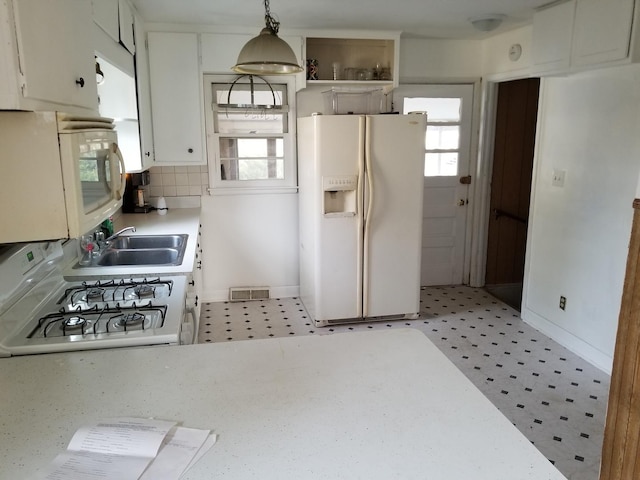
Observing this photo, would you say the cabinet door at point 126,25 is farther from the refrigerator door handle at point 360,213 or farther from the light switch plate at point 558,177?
the light switch plate at point 558,177

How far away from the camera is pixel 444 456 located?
1.10 metres

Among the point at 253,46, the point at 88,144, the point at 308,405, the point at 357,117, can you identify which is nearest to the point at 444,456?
the point at 308,405

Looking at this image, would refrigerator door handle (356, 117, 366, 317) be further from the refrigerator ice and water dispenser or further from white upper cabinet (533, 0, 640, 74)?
white upper cabinet (533, 0, 640, 74)

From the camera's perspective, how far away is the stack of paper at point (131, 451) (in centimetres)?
103

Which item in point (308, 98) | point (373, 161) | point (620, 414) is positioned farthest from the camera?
point (308, 98)

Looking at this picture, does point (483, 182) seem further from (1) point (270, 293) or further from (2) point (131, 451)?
(2) point (131, 451)

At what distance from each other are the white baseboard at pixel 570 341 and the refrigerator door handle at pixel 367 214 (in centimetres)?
131

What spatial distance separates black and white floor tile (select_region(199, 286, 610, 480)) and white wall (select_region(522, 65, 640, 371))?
25 centimetres

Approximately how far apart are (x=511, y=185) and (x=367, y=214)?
1.83 m

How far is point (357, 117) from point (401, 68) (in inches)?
44.4

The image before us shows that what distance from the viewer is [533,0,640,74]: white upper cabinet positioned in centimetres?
269

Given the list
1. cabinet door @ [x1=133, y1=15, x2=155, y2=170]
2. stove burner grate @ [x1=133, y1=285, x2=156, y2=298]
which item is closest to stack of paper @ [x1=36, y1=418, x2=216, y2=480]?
stove burner grate @ [x1=133, y1=285, x2=156, y2=298]

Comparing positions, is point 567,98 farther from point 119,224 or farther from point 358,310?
point 119,224

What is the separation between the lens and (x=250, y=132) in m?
4.26
